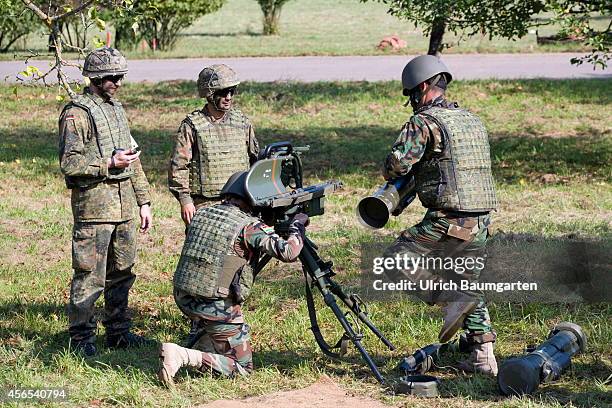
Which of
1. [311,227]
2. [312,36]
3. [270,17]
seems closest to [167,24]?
[312,36]

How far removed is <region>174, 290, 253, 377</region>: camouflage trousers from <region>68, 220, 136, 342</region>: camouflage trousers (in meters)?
0.88

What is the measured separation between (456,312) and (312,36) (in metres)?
28.9

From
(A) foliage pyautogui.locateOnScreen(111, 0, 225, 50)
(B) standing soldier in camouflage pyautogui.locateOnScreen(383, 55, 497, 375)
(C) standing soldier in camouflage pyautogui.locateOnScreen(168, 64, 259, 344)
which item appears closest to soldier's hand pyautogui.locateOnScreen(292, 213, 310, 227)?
(B) standing soldier in camouflage pyautogui.locateOnScreen(383, 55, 497, 375)

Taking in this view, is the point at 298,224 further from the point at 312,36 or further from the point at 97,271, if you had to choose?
the point at 312,36

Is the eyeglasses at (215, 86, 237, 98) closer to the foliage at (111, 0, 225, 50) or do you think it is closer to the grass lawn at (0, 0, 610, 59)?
the grass lawn at (0, 0, 610, 59)

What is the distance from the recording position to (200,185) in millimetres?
7117

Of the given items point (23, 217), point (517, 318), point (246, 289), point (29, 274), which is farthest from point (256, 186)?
point (23, 217)

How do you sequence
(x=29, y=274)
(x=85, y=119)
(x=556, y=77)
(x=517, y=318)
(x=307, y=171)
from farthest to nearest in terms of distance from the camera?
(x=556, y=77)
(x=307, y=171)
(x=29, y=274)
(x=517, y=318)
(x=85, y=119)

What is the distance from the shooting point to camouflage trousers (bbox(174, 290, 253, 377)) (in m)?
6.10

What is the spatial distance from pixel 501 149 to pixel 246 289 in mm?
8611

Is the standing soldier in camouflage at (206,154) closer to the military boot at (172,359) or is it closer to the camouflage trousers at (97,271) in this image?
the camouflage trousers at (97,271)

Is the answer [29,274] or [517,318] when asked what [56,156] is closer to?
[29,274]

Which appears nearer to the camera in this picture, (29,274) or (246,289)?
(246,289)

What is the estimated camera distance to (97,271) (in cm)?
686
